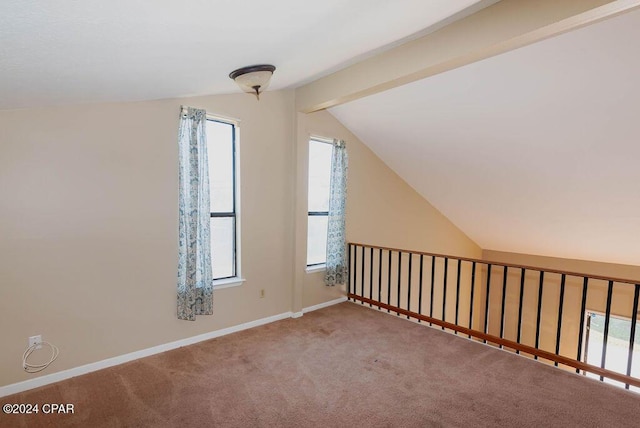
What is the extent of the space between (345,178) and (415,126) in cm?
111

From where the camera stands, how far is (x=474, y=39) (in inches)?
89.8

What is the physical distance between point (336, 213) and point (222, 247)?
1.58m

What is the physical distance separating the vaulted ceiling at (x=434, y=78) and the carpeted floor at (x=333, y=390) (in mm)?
2108

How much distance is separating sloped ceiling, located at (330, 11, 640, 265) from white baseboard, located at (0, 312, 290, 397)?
302 centimetres

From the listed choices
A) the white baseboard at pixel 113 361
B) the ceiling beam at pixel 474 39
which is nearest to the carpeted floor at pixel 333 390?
the white baseboard at pixel 113 361

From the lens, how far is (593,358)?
5.93 metres

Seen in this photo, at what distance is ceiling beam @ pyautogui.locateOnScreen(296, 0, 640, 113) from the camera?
189 centimetres

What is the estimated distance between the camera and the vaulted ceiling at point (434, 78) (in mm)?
1234

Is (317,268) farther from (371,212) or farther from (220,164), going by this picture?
(220,164)

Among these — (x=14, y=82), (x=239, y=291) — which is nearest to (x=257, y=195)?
(x=239, y=291)

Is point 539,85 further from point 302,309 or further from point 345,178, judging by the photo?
point 302,309

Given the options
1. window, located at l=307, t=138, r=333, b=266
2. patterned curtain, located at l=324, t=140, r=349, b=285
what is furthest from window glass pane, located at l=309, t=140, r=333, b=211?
→ patterned curtain, located at l=324, t=140, r=349, b=285

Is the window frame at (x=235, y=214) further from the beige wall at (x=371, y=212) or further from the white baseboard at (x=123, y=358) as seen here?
the beige wall at (x=371, y=212)

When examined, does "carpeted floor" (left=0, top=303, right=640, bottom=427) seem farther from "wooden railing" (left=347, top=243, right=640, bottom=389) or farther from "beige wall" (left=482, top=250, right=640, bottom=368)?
"beige wall" (left=482, top=250, right=640, bottom=368)
